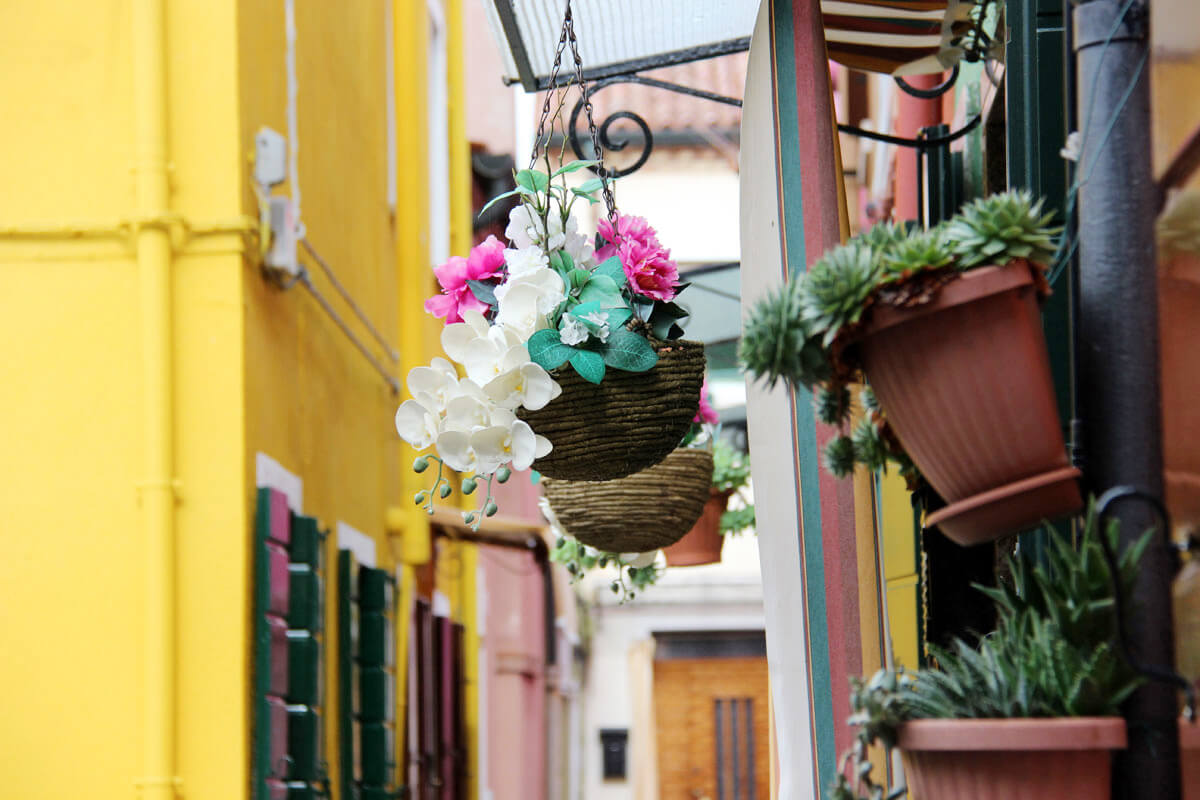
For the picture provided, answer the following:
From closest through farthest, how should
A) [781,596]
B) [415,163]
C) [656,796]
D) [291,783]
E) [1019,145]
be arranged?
1. [781,596]
2. [1019,145]
3. [291,783]
4. [415,163]
5. [656,796]

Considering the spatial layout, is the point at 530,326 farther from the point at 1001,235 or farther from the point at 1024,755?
the point at 1024,755

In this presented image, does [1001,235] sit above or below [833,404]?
above

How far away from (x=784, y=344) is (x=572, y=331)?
857 millimetres

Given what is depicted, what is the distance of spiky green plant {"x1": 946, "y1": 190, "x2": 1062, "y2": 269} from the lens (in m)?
1.67

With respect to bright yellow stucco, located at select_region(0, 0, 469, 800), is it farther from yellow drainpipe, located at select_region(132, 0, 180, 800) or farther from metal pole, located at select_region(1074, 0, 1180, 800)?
metal pole, located at select_region(1074, 0, 1180, 800)

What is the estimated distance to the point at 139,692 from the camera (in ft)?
15.2

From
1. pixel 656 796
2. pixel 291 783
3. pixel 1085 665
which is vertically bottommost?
pixel 656 796

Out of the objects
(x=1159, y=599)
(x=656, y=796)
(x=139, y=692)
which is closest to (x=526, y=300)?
(x=1159, y=599)

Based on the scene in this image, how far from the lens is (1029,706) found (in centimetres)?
159

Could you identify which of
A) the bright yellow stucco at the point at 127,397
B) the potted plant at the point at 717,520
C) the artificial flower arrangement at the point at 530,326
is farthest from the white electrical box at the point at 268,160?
the artificial flower arrangement at the point at 530,326

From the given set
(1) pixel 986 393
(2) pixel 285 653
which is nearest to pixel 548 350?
(1) pixel 986 393

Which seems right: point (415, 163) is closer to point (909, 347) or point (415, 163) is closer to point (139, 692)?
point (139, 692)

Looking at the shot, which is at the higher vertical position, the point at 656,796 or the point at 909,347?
the point at 909,347

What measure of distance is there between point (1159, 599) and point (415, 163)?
7.01 meters
